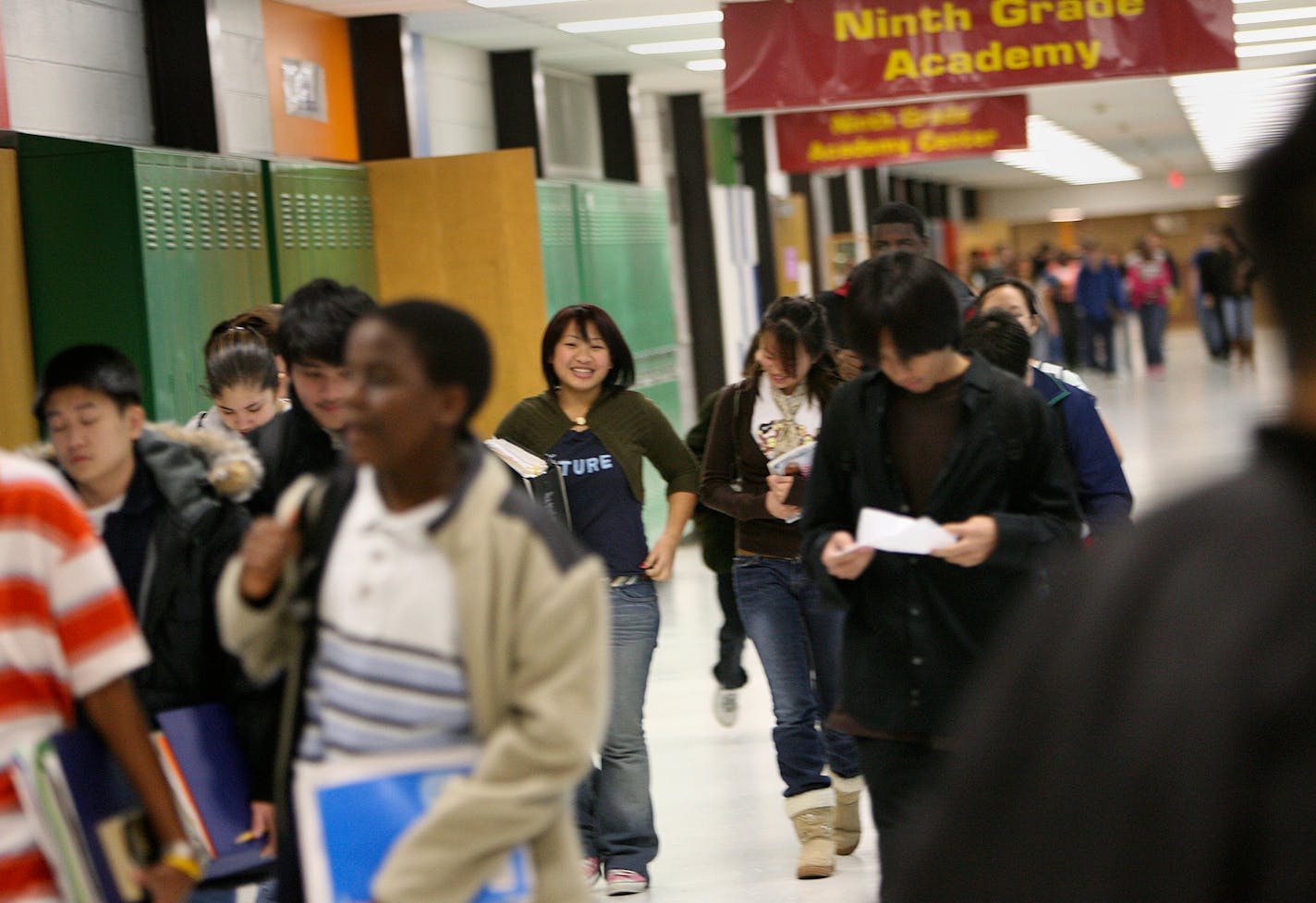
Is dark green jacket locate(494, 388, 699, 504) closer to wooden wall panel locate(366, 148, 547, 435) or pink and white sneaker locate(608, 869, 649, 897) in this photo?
pink and white sneaker locate(608, 869, 649, 897)

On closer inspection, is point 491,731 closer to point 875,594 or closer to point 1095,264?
point 875,594

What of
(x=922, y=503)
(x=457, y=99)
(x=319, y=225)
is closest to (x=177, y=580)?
(x=922, y=503)

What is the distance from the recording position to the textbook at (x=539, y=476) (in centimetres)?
466

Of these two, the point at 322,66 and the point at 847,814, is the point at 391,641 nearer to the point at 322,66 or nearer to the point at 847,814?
the point at 847,814

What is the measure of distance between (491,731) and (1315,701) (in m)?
1.44

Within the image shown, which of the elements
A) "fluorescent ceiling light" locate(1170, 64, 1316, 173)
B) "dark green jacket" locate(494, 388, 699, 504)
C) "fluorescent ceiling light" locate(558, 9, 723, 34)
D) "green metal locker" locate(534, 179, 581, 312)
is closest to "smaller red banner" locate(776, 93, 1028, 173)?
"fluorescent ceiling light" locate(1170, 64, 1316, 173)

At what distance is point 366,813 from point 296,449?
1.38 metres

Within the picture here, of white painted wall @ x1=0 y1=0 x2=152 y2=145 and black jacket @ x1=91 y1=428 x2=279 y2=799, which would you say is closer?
black jacket @ x1=91 y1=428 x2=279 y2=799

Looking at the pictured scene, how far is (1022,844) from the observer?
0.87 metres

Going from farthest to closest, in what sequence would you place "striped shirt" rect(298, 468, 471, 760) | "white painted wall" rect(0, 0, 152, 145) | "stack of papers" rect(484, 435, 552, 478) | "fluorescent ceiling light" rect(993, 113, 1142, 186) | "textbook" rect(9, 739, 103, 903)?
"fluorescent ceiling light" rect(993, 113, 1142, 186) < "white painted wall" rect(0, 0, 152, 145) < "stack of papers" rect(484, 435, 552, 478) < "textbook" rect(9, 739, 103, 903) < "striped shirt" rect(298, 468, 471, 760)

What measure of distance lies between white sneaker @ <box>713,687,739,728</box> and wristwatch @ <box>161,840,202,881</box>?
4.31m

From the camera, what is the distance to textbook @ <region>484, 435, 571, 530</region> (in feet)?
15.3

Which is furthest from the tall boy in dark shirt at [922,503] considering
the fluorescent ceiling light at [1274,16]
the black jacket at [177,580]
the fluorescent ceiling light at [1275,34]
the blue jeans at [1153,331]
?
the blue jeans at [1153,331]

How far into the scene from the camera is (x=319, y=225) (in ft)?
25.0
